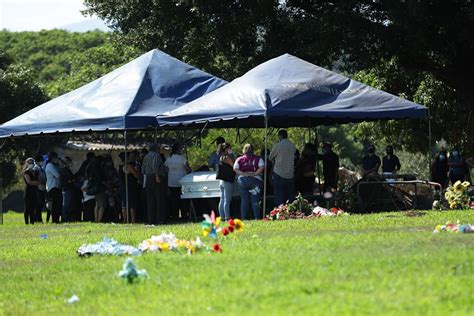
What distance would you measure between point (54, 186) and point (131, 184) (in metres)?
2.87

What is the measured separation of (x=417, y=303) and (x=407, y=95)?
27.7m

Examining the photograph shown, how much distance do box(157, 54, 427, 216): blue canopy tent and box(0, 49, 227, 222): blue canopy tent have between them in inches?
67.5

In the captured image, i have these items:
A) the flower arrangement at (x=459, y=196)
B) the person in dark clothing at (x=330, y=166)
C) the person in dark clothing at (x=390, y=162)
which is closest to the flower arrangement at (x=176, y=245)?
the flower arrangement at (x=459, y=196)

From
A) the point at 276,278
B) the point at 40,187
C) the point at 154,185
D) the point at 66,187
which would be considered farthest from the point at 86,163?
the point at 276,278

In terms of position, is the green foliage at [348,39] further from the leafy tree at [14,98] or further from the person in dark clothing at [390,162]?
the leafy tree at [14,98]

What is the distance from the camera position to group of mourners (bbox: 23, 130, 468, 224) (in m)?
21.6

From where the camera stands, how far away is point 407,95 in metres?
36.2

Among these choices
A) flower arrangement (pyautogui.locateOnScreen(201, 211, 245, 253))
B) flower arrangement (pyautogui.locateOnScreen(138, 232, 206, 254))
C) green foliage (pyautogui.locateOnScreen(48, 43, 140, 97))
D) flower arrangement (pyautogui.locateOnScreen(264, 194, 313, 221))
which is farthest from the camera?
green foliage (pyautogui.locateOnScreen(48, 43, 140, 97))

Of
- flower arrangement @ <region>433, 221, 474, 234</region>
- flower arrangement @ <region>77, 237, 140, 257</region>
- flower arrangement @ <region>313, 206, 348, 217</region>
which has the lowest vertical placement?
flower arrangement @ <region>313, 206, 348, 217</region>

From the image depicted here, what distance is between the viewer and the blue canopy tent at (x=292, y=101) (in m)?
21.1

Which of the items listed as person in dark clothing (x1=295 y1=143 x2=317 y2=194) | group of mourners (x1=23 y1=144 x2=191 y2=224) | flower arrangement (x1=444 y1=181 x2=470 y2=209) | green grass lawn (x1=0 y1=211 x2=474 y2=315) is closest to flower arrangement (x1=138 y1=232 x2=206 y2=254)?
green grass lawn (x1=0 y1=211 x2=474 y2=315)

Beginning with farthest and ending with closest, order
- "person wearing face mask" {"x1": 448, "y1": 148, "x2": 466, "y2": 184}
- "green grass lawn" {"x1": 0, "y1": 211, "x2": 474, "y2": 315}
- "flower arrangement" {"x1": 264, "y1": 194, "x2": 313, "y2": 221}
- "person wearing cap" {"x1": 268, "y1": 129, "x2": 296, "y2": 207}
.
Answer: "person wearing face mask" {"x1": 448, "y1": 148, "x2": 466, "y2": 184}
"person wearing cap" {"x1": 268, "y1": 129, "x2": 296, "y2": 207}
"flower arrangement" {"x1": 264, "y1": 194, "x2": 313, "y2": 221}
"green grass lawn" {"x1": 0, "y1": 211, "x2": 474, "y2": 315}

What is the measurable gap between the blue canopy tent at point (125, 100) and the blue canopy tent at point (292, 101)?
1713mm

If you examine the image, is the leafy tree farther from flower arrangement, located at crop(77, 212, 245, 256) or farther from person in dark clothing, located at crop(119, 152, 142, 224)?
flower arrangement, located at crop(77, 212, 245, 256)
